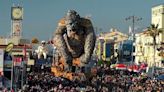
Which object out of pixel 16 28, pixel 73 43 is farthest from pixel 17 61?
pixel 16 28

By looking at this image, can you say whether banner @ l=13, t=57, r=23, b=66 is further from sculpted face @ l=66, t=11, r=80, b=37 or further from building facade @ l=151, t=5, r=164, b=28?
building facade @ l=151, t=5, r=164, b=28

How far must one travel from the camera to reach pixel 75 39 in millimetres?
47250

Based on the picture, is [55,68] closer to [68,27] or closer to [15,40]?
[68,27]

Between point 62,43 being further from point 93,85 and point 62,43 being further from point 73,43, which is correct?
point 93,85

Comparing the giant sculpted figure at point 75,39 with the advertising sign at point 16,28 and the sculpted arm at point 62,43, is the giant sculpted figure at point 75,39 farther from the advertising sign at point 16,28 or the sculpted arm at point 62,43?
the advertising sign at point 16,28

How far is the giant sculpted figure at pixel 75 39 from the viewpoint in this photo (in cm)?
4600

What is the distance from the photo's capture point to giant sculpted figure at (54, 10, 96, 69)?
46.0m

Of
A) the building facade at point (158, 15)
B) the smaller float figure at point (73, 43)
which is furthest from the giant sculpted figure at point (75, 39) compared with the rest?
the building facade at point (158, 15)

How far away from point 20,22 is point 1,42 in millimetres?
4599

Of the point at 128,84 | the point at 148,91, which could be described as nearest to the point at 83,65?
the point at 128,84

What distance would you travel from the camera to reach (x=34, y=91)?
32.5 m

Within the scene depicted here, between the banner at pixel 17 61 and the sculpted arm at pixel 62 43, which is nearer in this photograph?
the banner at pixel 17 61

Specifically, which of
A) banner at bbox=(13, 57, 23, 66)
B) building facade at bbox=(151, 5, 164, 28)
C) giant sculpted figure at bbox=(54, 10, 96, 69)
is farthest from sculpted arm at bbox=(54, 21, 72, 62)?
building facade at bbox=(151, 5, 164, 28)

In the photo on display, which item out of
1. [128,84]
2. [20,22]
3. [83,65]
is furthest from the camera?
[20,22]
